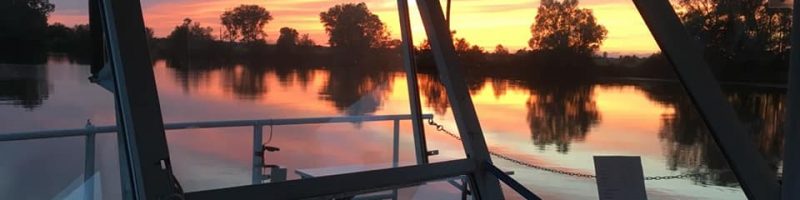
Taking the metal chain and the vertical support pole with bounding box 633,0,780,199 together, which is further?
the metal chain

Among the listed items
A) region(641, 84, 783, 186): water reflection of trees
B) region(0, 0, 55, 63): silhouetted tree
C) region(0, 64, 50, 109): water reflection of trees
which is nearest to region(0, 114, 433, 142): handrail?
region(0, 64, 50, 109): water reflection of trees

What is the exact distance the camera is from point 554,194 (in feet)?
11.7

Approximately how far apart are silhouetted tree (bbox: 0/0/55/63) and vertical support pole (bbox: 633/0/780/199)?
1.69m

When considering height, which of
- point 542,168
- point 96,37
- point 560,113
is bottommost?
point 542,168

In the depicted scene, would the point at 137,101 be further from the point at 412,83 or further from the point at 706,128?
the point at 706,128

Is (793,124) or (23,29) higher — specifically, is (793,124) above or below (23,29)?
below

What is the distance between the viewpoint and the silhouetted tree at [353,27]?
8.03 feet

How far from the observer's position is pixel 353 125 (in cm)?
273

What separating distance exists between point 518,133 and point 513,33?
0.53 metres

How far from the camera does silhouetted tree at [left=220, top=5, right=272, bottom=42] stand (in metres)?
2.03

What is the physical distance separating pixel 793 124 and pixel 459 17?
1.29 m

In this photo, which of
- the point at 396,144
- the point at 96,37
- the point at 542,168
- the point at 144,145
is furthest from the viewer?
the point at 542,168

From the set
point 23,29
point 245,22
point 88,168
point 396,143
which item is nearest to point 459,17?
point 396,143

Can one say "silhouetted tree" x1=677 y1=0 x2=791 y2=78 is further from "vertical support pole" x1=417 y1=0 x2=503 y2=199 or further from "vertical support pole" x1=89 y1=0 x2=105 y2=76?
"vertical support pole" x1=89 y1=0 x2=105 y2=76
